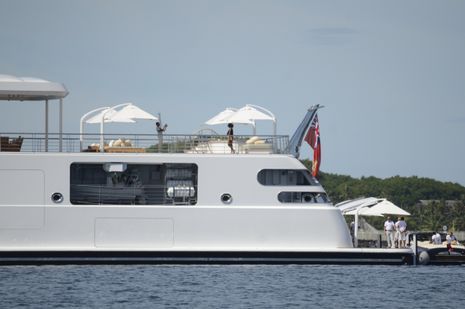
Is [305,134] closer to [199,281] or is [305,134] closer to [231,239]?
[231,239]

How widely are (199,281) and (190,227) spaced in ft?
7.81

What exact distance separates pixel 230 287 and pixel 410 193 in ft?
269

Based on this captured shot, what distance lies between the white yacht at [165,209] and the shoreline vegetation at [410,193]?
5921 centimetres

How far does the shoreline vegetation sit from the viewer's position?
96188 mm

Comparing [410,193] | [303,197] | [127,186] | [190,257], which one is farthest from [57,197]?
[410,193]

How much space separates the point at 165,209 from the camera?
35.2 metres

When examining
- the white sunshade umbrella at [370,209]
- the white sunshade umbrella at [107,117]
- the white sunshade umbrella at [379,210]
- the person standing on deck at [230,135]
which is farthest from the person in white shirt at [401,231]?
the white sunshade umbrella at [107,117]

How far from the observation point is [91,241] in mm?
35094

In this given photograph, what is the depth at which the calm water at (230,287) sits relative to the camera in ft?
98.1

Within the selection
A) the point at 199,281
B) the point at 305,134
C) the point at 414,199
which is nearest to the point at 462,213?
the point at 414,199

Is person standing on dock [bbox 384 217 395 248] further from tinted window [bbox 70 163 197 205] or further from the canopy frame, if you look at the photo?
the canopy frame

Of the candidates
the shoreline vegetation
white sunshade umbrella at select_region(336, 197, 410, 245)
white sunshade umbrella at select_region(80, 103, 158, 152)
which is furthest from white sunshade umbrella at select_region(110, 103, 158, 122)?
the shoreline vegetation

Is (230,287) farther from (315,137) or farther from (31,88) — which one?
(31,88)

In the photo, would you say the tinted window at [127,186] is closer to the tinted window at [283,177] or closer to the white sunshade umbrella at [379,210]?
the tinted window at [283,177]
